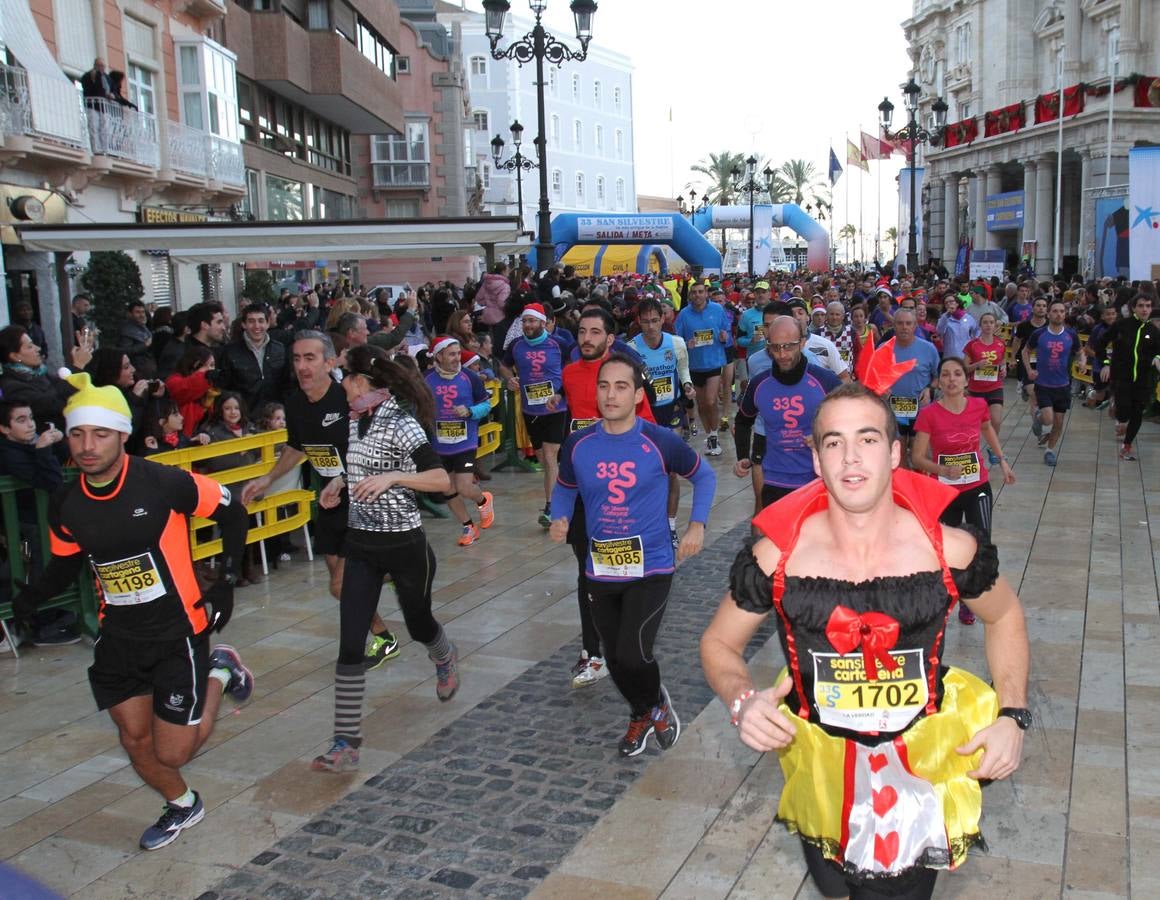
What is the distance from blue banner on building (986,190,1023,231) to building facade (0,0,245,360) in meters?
33.7

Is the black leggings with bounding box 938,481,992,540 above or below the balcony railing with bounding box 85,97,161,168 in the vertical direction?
below

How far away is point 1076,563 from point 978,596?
6397 mm

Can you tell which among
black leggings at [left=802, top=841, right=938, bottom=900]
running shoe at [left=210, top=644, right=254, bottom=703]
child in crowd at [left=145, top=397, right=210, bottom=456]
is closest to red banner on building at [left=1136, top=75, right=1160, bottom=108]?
child in crowd at [left=145, top=397, right=210, bottom=456]

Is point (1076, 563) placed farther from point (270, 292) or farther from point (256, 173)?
point (256, 173)

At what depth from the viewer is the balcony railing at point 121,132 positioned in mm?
18859

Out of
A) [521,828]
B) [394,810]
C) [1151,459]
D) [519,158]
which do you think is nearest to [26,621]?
[394,810]

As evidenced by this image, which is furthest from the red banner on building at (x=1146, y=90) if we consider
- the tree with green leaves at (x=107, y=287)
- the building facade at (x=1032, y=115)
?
the tree with green leaves at (x=107, y=287)

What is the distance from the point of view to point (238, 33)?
27.8m

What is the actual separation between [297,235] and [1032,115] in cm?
4315

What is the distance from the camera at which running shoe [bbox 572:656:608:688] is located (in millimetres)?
6188

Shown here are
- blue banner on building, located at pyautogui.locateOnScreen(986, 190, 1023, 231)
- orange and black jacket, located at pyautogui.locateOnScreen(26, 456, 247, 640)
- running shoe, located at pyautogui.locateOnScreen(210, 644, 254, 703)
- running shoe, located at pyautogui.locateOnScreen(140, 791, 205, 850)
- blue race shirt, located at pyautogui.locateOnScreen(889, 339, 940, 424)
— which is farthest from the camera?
blue banner on building, located at pyautogui.locateOnScreen(986, 190, 1023, 231)

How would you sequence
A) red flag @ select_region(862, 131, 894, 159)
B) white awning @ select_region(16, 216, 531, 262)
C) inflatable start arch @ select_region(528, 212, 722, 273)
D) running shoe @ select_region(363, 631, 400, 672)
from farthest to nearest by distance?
red flag @ select_region(862, 131, 894, 159), inflatable start arch @ select_region(528, 212, 722, 273), white awning @ select_region(16, 216, 531, 262), running shoe @ select_region(363, 631, 400, 672)

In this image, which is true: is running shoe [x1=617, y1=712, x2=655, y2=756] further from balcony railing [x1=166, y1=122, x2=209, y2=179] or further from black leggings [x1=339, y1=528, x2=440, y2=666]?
balcony railing [x1=166, y1=122, x2=209, y2=179]

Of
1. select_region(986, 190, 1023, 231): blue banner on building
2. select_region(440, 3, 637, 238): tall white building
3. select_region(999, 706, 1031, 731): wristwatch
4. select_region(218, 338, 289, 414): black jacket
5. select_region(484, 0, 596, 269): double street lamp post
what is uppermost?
select_region(440, 3, 637, 238): tall white building
